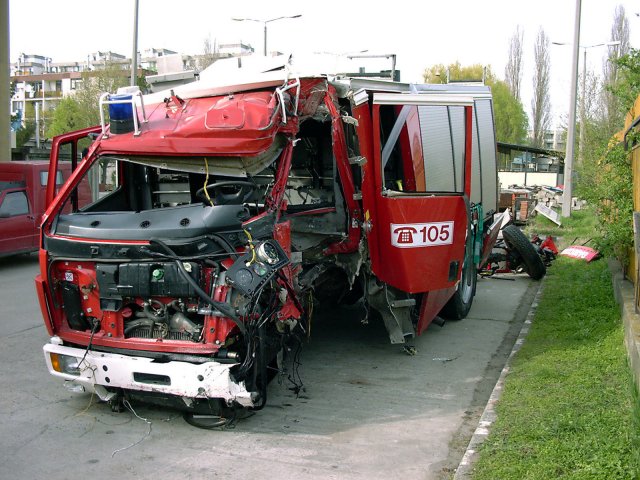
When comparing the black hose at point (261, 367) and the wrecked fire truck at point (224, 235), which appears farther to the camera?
the black hose at point (261, 367)

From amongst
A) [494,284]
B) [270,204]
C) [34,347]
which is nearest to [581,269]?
[494,284]

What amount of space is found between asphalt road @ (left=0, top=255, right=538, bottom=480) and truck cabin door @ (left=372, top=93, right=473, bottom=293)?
1.00 metres

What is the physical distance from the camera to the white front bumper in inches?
186

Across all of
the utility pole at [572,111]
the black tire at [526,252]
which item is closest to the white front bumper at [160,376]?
the black tire at [526,252]

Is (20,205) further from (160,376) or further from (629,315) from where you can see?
(629,315)

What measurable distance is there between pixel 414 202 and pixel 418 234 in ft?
1.07

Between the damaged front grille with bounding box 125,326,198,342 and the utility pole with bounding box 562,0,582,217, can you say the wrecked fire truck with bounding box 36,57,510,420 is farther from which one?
the utility pole with bounding box 562,0,582,217

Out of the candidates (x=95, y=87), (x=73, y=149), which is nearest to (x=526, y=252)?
(x=73, y=149)

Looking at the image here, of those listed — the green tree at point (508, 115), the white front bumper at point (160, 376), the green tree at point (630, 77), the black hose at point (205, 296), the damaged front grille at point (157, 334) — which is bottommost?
the white front bumper at point (160, 376)

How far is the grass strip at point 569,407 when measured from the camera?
4.02 metres

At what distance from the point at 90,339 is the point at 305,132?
11.1 feet

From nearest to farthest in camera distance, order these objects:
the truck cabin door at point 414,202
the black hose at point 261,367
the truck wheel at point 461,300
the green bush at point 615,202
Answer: the black hose at point 261,367 < the truck cabin door at point 414,202 < the green bush at point 615,202 < the truck wheel at point 461,300

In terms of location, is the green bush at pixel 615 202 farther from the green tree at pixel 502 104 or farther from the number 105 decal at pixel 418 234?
the green tree at pixel 502 104

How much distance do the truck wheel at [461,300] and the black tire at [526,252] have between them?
9.16 ft
